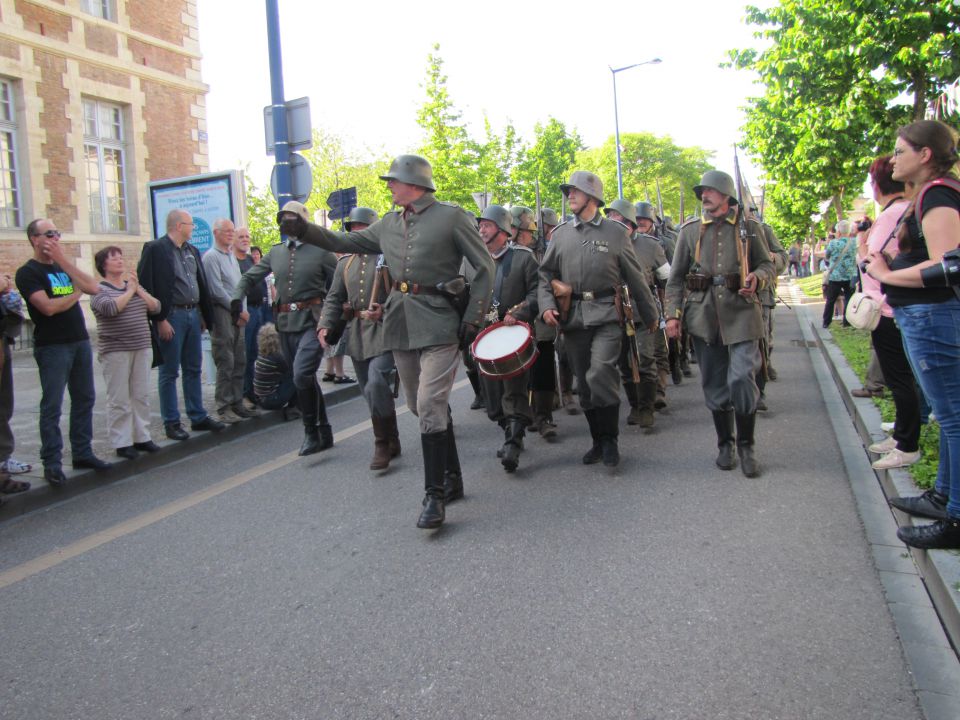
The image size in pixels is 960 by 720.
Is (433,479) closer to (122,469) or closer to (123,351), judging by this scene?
(122,469)

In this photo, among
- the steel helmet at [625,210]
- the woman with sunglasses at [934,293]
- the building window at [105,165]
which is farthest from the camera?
the building window at [105,165]

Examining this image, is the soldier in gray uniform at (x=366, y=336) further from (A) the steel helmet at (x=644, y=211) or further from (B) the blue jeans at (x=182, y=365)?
(A) the steel helmet at (x=644, y=211)

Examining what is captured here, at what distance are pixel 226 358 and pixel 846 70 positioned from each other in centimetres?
1077

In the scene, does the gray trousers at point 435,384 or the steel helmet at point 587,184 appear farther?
the steel helmet at point 587,184

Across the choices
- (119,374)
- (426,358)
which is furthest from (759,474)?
(119,374)

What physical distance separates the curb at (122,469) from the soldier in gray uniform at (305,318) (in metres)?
1.12

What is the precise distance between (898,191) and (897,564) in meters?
2.55

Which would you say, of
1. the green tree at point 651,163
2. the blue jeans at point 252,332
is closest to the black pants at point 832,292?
the blue jeans at point 252,332

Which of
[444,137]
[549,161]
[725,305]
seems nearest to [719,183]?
[725,305]

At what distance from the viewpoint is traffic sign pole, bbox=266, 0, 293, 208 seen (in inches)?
407

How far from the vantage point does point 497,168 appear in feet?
144

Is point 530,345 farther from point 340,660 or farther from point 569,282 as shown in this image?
point 340,660

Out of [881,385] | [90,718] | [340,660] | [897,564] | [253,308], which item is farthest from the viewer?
[253,308]

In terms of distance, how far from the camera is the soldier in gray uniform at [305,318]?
6906 mm
